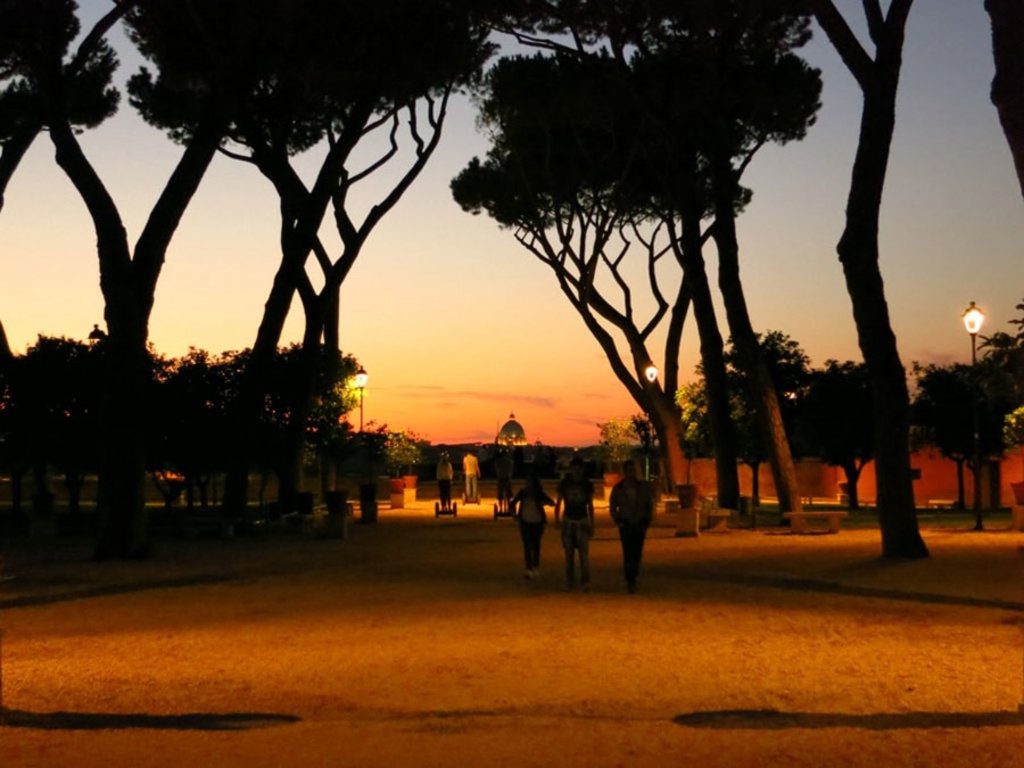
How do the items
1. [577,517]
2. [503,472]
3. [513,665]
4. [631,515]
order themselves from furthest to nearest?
[503,472]
[577,517]
[631,515]
[513,665]

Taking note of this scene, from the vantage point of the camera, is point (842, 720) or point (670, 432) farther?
point (670, 432)

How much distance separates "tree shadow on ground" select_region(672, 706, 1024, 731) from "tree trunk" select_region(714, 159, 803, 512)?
882 inches

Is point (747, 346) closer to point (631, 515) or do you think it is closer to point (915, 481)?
point (631, 515)

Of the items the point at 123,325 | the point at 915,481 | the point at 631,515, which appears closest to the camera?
the point at 631,515

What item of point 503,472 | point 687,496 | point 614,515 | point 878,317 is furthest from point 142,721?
point 503,472

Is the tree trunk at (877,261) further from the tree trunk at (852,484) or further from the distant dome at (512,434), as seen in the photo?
the distant dome at (512,434)

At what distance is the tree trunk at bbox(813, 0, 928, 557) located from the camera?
73.4 feet

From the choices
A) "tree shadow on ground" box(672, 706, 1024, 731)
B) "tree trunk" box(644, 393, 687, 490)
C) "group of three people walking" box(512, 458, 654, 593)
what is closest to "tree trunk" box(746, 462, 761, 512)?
"tree trunk" box(644, 393, 687, 490)

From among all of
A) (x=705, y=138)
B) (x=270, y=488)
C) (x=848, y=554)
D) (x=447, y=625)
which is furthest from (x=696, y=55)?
(x=270, y=488)

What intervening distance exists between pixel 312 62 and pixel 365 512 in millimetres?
12357

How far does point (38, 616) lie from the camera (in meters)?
16.2

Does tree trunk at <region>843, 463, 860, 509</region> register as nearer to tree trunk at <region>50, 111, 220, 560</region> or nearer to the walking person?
tree trunk at <region>50, 111, 220, 560</region>

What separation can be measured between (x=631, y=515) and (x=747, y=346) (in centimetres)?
1502

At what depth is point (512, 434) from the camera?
94.6 meters
